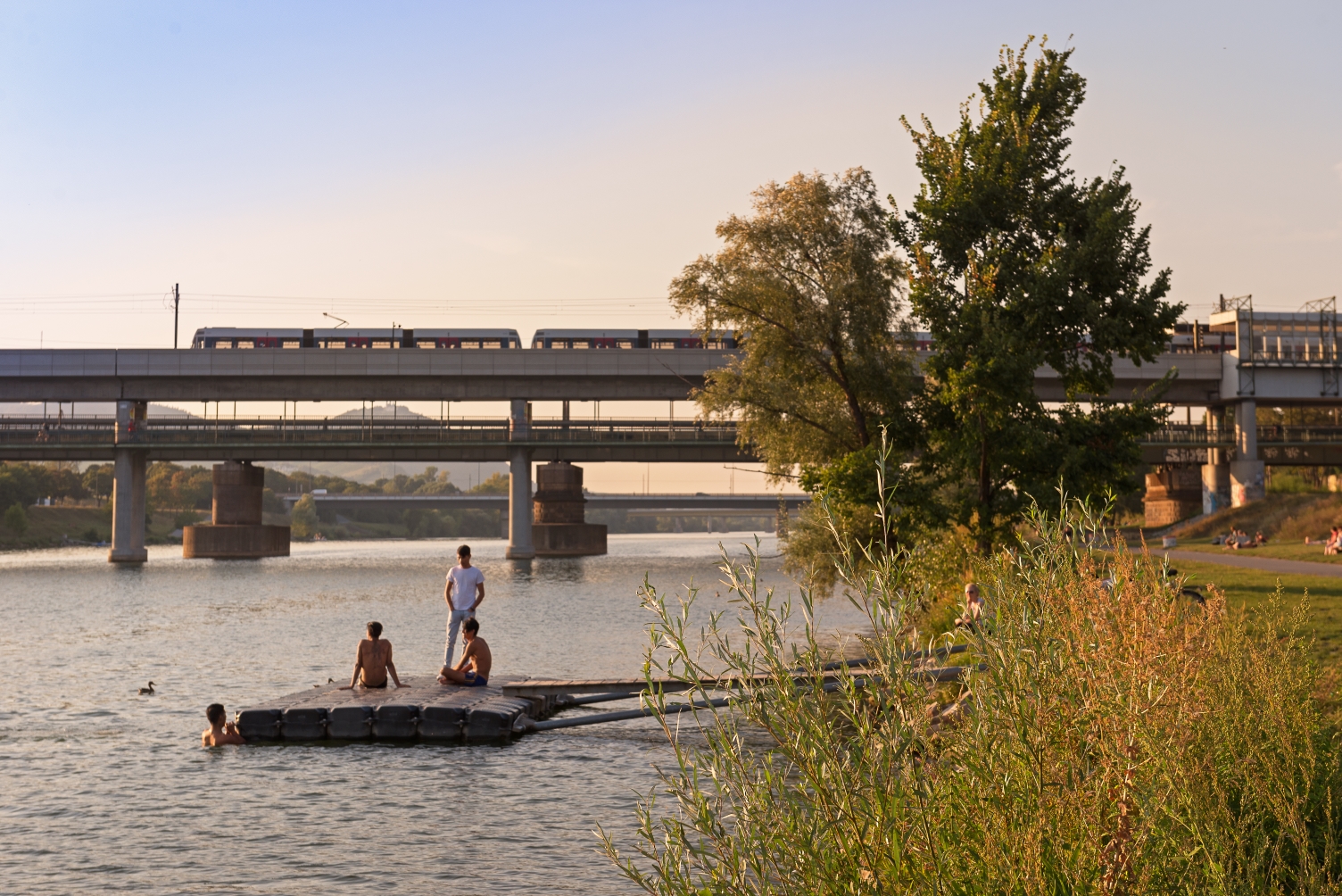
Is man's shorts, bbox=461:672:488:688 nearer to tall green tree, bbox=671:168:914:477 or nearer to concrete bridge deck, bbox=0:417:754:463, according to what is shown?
tall green tree, bbox=671:168:914:477

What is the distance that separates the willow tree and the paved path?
1002 centimetres

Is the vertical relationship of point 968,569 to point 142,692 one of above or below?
above

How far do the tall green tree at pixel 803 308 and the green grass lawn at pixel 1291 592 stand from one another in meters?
9.83

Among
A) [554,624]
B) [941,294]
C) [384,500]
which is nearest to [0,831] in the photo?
[941,294]

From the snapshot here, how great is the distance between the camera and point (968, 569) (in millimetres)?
29453

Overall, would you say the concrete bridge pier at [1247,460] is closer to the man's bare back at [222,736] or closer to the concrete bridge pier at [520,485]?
the concrete bridge pier at [520,485]

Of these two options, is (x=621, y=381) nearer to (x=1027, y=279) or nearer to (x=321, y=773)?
(x=1027, y=279)

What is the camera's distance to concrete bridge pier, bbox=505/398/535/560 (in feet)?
296

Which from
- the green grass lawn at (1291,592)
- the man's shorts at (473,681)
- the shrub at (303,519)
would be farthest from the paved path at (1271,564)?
the shrub at (303,519)

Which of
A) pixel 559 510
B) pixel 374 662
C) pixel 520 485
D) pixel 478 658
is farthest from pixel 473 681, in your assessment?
pixel 559 510

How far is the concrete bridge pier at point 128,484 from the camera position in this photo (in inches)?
3489

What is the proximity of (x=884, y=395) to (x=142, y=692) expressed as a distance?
19.4m

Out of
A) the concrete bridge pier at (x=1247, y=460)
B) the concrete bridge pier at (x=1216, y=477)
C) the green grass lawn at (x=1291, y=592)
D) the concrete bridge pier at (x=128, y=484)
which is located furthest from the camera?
the concrete bridge pier at (x=1216, y=477)

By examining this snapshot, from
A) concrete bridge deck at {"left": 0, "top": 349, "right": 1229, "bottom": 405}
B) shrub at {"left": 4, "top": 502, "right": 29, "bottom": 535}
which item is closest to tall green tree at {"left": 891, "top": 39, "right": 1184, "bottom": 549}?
concrete bridge deck at {"left": 0, "top": 349, "right": 1229, "bottom": 405}
